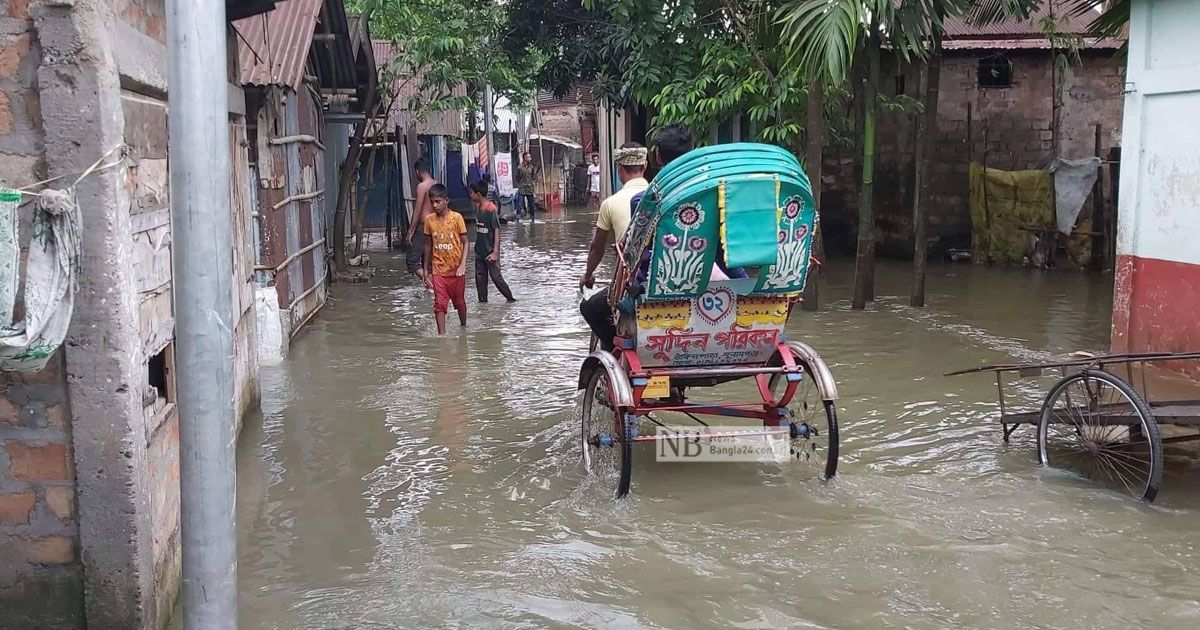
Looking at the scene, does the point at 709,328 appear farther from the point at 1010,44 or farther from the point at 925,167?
the point at 1010,44

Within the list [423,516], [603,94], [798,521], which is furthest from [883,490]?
[603,94]

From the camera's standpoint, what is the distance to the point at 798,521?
540cm

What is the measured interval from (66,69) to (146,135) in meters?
0.84

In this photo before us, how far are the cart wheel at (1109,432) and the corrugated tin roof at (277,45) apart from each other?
19.9 ft

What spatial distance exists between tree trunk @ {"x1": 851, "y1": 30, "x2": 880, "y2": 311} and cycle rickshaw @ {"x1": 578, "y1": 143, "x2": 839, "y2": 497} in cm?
635

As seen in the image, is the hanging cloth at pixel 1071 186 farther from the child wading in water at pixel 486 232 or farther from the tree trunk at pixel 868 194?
the child wading in water at pixel 486 232

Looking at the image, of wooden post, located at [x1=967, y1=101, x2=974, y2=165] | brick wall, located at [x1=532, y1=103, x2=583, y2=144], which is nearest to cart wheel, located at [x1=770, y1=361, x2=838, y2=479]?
wooden post, located at [x1=967, y1=101, x2=974, y2=165]

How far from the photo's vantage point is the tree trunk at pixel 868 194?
462 inches

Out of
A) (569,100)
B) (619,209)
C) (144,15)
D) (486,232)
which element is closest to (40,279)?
(144,15)

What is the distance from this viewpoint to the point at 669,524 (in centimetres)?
539

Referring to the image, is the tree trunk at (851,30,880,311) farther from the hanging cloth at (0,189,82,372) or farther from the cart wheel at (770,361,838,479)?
the hanging cloth at (0,189,82,372)

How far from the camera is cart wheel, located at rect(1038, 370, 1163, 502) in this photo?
5242 millimetres

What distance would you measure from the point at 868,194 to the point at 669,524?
295 inches

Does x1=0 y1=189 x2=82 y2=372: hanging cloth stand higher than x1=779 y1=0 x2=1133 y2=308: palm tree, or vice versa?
x1=779 y1=0 x2=1133 y2=308: palm tree
